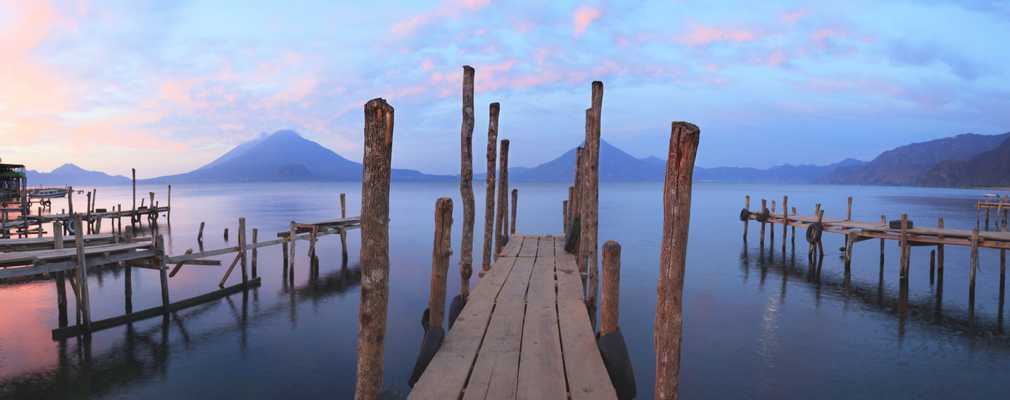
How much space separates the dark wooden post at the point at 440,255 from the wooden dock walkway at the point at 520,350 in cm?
35

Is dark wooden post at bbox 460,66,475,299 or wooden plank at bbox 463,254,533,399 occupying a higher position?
dark wooden post at bbox 460,66,475,299

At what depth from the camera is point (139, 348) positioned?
12977 mm

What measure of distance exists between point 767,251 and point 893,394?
72.7 feet

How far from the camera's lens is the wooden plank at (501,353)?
5.47 m

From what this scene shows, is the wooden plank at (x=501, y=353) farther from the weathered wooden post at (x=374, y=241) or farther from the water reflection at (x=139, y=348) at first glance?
the water reflection at (x=139, y=348)

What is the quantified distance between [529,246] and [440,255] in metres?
9.89

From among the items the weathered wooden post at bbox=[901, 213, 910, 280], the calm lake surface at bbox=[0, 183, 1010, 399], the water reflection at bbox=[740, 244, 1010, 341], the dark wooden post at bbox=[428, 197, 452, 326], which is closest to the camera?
the dark wooden post at bbox=[428, 197, 452, 326]

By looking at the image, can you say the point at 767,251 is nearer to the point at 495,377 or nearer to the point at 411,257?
the point at 411,257

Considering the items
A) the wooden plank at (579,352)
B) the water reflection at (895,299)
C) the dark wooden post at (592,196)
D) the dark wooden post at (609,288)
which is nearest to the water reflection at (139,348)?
the dark wooden post at (592,196)

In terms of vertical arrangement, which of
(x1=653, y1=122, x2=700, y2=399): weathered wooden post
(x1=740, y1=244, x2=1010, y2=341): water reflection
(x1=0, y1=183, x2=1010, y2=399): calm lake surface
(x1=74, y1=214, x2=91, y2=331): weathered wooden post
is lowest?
(x1=0, y1=183, x2=1010, y2=399): calm lake surface

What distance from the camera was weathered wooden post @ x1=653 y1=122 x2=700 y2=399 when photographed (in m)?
4.48

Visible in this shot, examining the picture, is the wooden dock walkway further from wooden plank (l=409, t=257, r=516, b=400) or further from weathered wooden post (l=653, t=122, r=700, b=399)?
weathered wooden post (l=653, t=122, r=700, b=399)

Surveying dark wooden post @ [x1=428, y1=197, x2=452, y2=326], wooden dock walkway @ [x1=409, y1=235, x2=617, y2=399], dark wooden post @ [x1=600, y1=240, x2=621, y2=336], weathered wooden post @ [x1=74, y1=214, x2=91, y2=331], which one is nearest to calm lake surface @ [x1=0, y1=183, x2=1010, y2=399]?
weathered wooden post @ [x1=74, y1=214, x2=91, y2=331]

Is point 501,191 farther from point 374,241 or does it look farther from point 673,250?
point 673,250
